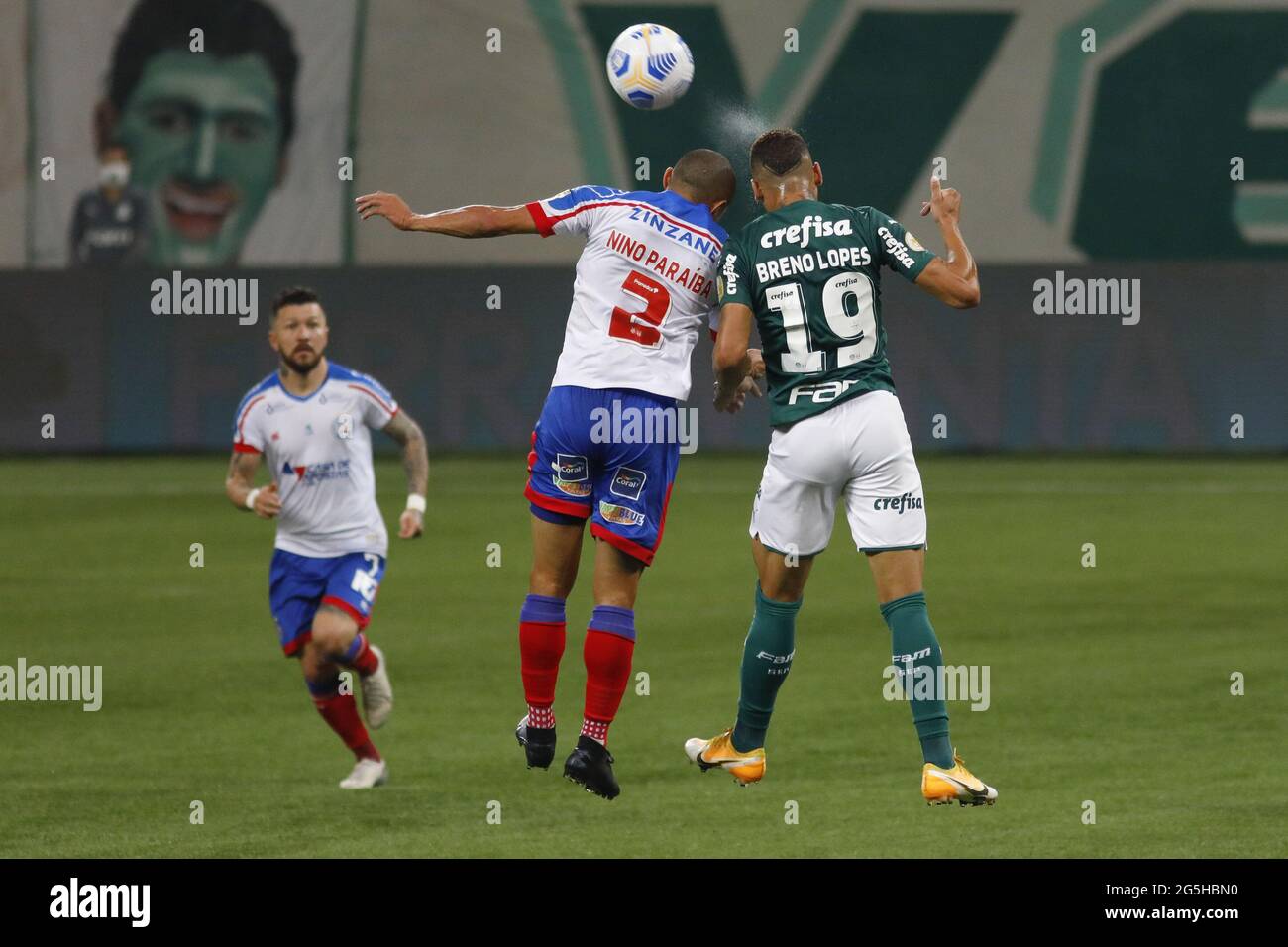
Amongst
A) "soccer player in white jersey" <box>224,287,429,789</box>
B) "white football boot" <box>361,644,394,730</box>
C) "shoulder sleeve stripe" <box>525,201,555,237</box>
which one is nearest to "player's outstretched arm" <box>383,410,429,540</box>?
"soccer player in white jersey" <box>224,287,429,789</box>

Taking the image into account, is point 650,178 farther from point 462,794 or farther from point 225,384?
point 462,794

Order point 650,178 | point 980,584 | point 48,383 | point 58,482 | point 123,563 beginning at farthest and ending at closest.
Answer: point 650,178 < point 48,383 < point 58,482 < point 123,563 < point 980,584

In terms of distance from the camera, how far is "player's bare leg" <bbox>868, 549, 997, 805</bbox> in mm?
8961

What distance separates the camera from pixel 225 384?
3309 cm

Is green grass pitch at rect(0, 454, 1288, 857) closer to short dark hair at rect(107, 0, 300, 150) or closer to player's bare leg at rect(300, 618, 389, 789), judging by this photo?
player's bare leg at rect(300, 618, 389, 789)

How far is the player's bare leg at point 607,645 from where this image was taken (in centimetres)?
922

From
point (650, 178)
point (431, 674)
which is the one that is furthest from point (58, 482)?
point (431, 674)

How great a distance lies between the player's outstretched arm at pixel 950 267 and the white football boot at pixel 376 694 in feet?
20.6

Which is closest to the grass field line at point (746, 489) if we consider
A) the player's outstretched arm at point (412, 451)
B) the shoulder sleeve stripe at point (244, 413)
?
the shoulder sleeve stripe at point (244, 413)

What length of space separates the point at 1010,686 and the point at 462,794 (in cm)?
A: 554

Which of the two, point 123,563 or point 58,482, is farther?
point 58,482

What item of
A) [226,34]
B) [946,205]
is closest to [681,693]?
[946,205]

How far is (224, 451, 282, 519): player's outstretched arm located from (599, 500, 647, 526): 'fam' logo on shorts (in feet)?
8.31

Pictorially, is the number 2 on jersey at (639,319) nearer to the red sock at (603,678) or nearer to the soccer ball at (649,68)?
the soccer ball at (649,68)
